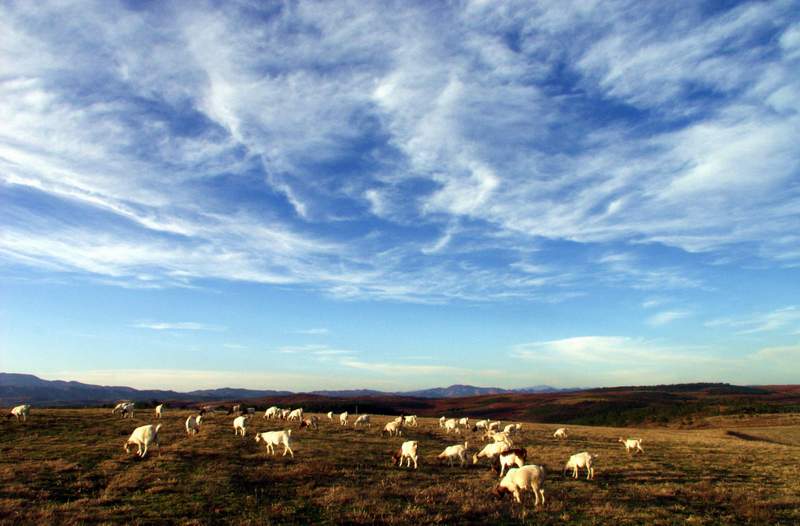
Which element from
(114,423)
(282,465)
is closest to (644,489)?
(282,465)

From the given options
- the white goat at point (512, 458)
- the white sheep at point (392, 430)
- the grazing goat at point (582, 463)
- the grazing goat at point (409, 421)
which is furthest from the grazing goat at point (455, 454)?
the grazing goat at point (409, 421)

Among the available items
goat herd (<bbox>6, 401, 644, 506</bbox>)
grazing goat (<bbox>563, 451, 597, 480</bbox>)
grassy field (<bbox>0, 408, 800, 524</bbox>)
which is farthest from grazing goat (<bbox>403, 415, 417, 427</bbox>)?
grazing goat (<bbox>563, 451, 597, 480</bbox>)

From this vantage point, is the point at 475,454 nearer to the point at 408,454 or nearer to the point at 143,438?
the point at 408,454

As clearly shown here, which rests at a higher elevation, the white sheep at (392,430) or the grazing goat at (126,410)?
the grazing goat at (126,410)

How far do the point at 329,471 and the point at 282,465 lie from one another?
244 centimetres

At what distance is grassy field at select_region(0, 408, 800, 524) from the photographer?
13.0 metres

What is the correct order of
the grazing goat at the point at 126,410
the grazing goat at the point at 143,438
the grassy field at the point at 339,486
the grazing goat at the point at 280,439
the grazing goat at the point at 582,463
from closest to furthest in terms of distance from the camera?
the grassy field at the point at 339,486 → the grazing goat at the point at 582,463 → the grazing goat at the point at 143,438 → the grazing goat at the point at 280,439 → the grazing goat at the point at 126,410

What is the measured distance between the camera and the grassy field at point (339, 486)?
512 inches

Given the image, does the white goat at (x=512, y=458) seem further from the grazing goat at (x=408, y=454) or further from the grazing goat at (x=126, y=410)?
the grazing goat at (x=126, y=410)

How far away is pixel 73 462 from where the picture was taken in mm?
19625

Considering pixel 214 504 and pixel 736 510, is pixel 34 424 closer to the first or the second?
pixel 214 504

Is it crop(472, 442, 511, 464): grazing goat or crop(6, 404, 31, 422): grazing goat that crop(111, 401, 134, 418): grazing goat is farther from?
crop(472, 442, 511, 464): grazing goat

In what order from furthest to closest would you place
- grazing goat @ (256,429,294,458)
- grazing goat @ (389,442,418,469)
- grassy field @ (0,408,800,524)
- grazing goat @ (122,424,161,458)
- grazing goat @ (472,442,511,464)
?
1. grazing goat @ (472,442,511,464)
2. grazing goat @ (256,429,294,458)
3. grazing goat @ (122,424,161,458)
4. grazing goat @ (389,442,418,469)
5. grassy field @ (0,408,800,524)

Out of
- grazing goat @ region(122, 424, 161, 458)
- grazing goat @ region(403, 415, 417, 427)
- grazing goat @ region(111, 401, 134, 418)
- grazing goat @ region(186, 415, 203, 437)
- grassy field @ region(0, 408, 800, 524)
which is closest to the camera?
grassy field @ region(0, 408, 800, 524)
